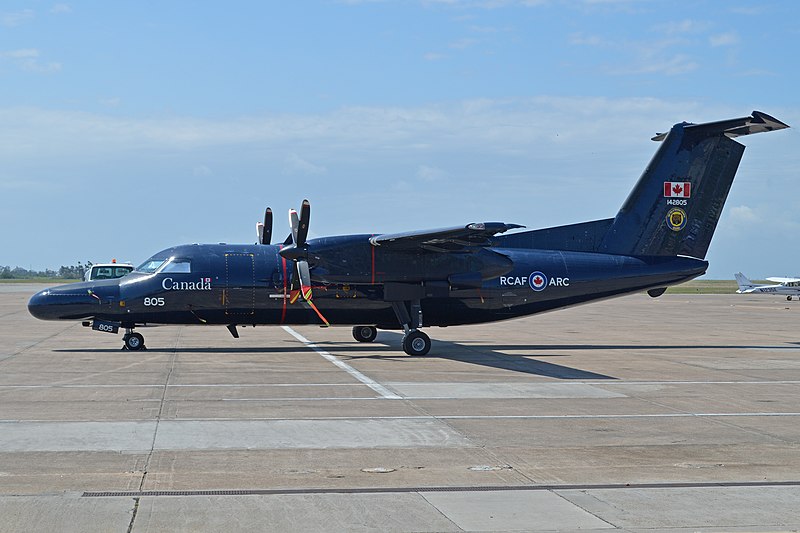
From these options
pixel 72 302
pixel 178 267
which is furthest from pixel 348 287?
pixel 72 302

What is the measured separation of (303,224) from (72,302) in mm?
6309

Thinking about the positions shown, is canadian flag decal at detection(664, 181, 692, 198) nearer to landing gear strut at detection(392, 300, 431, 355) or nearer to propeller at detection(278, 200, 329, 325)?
landing gear strut at detection(392, 300, 431, 355)

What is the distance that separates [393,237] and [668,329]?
18.0 m

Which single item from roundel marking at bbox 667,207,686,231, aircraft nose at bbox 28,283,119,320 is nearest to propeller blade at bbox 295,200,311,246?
aircraft nose at bbox 28,283,119,320

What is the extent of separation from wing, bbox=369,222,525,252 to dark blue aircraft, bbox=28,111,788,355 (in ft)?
0.17

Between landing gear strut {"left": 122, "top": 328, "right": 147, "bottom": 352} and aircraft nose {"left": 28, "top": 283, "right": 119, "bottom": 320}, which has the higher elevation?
aircraft nose {"left": 28, "top": 283, "right": 119, "bottom": 320}

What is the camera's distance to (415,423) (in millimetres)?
13227

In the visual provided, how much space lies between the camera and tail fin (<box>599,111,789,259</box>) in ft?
84.1

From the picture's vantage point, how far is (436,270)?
23.7 m

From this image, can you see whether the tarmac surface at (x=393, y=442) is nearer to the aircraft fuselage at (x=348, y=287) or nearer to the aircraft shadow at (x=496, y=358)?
the aircraft shadow at (x=496, y=358)

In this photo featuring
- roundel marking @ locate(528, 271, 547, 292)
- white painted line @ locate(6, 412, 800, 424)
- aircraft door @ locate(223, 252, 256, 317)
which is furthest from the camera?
roundel marking @ locate(528, 271, 547, 292)

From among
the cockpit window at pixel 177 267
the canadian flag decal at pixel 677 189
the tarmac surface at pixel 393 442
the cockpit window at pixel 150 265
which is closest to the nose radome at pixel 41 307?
the tarmac surface at pixel 393 442

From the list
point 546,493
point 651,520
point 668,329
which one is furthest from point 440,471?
point 668,329

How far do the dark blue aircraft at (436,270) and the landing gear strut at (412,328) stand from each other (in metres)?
0.03
